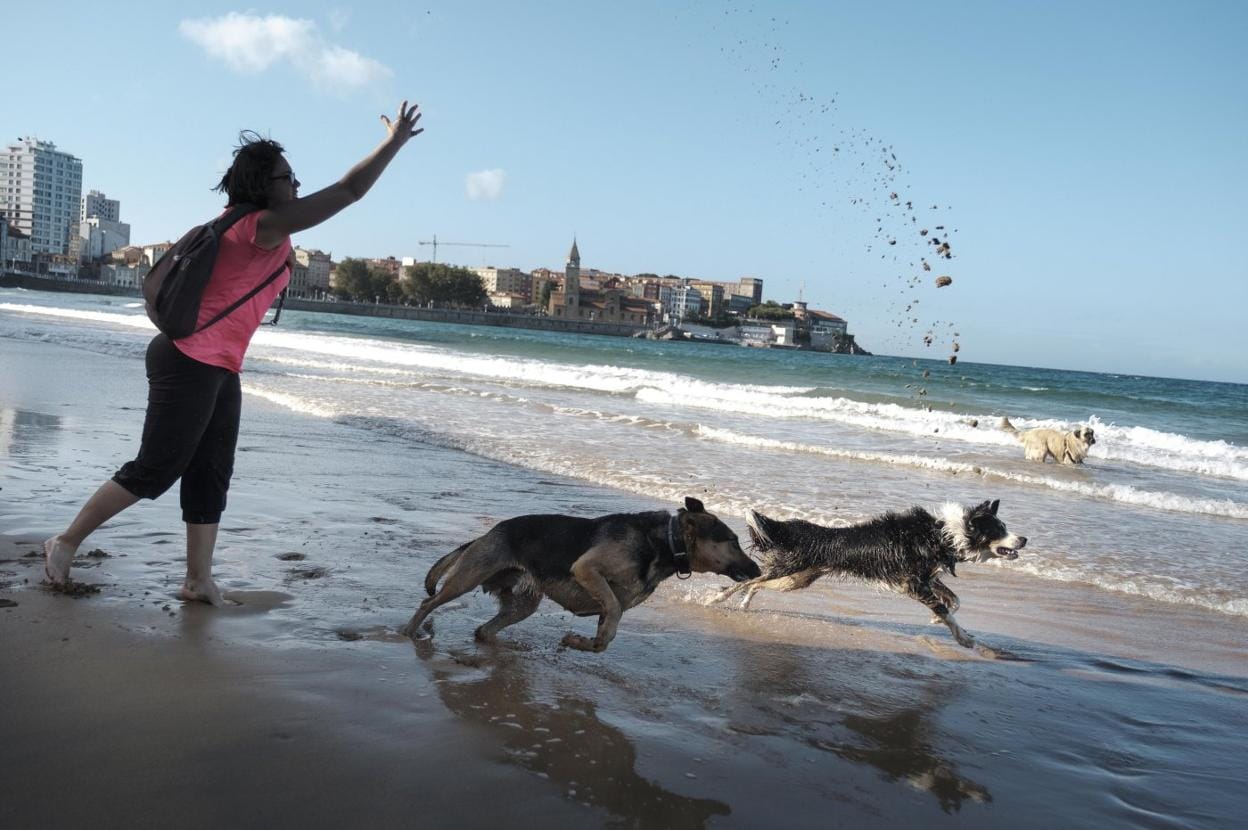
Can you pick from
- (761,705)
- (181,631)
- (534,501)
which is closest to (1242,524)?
(534,501)

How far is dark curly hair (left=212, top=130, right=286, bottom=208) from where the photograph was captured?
4.21 meters

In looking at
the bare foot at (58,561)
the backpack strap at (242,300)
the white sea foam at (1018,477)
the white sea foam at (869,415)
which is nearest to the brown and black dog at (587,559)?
the backpack strap at (242,300)

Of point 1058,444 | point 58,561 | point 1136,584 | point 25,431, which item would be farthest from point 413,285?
point 58,561

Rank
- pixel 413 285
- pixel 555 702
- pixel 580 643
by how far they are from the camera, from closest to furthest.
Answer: pixel 555 702 < pixel 580 643 < pixel 413 285

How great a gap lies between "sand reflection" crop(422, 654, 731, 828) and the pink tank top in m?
1.76

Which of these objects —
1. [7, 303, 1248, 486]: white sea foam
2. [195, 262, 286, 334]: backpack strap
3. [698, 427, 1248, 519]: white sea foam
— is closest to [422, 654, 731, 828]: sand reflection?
[195, 262, 286, 334]: backpack strap

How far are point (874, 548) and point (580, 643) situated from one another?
99.5 inches

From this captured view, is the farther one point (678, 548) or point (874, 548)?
point (874, 548)

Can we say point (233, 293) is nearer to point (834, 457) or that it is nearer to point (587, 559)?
point (587, 559)

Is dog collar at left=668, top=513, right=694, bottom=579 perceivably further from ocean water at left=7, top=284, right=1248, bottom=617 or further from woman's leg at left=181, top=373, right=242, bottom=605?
ocean water at left=7, top=284, right=1248, bottom=617

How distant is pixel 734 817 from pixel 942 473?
11947 mm

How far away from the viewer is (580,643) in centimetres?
459

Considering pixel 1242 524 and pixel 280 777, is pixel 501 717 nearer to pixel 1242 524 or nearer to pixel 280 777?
pixel 280 777

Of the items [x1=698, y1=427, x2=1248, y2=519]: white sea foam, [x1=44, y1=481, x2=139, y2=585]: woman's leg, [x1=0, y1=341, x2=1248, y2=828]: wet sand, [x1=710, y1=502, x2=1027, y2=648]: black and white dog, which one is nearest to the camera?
[x1=0, y1=341, x2=1248, y2=828]: wet sand
